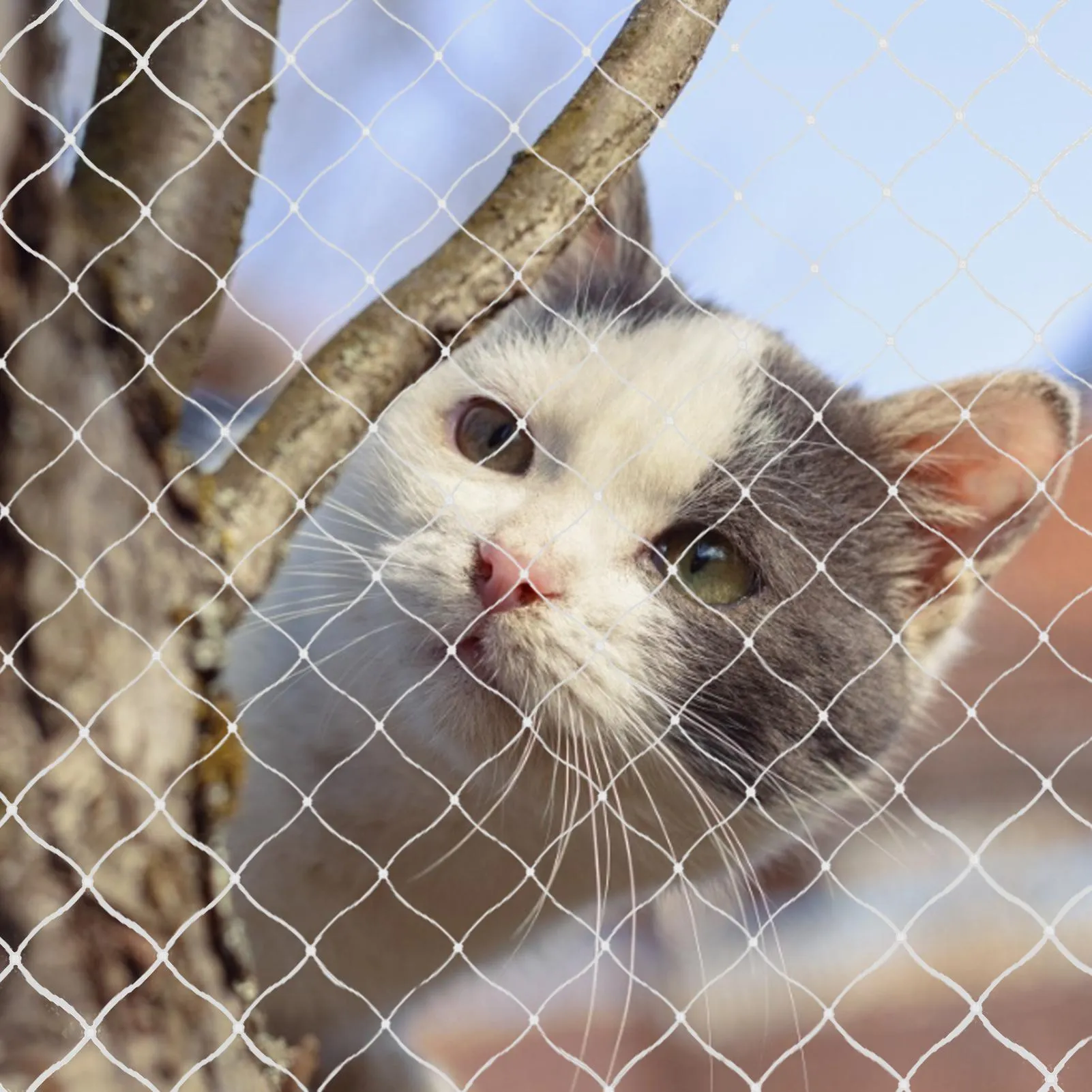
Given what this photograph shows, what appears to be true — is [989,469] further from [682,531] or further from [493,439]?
[493,439]

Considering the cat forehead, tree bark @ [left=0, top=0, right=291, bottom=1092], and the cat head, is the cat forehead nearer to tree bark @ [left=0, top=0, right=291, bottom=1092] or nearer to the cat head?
the cat head

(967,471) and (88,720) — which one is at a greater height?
(967,471)

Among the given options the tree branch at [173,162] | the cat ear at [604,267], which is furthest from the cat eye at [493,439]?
the tree branch at [173,162]

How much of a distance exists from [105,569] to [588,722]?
307mm

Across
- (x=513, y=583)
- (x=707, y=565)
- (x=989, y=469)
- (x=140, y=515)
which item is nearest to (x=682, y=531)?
(x=707, y=565)

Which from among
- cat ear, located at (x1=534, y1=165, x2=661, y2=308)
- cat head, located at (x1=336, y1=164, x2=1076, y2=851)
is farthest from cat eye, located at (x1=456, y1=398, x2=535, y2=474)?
cat ear, located at (x1=534, y1=165, x2=661, y2=308)

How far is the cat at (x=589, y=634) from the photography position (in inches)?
26.9

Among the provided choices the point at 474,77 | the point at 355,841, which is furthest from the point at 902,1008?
the point at 474,77

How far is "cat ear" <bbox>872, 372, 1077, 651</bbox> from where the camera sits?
29.3 inches

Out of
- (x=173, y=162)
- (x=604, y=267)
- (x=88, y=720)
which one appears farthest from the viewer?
(x=604, y=267)

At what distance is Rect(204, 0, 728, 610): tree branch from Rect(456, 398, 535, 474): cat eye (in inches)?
6.4

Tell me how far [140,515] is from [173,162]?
0.73 feet

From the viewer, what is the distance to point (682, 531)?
2.37 ft

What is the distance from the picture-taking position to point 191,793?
0.52m
